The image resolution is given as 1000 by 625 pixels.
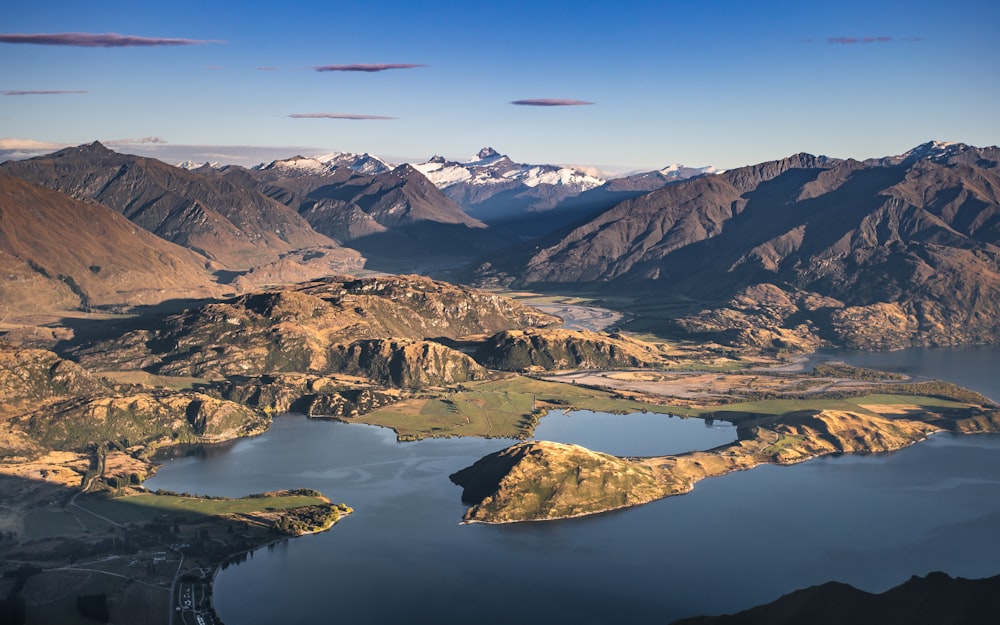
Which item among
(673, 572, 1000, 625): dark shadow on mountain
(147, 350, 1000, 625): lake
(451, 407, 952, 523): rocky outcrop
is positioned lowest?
(147, 350, 1000, 625): lake

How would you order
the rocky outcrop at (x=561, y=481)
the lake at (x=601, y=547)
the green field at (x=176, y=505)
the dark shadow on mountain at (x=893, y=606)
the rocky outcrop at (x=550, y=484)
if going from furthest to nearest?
1. the rocky outcrop at (x=561, y=481)
2. the rocky outcrop at (x=550, y=484)
3. the green field at (x=176, y=505)
4. the lake at (x=601, y=547)
5. the dark shadow on mountain at (x=893, y=606)

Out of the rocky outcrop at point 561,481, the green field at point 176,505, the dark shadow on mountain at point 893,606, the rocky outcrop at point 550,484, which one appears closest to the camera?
the dark shadow on mountain at point 893,606

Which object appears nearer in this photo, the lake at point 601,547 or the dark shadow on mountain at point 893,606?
the dark shadow on mountain at point 893,606

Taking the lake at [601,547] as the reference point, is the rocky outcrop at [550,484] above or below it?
above

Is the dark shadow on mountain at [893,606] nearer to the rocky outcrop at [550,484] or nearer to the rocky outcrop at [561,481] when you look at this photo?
the rocky outcrop at [550,484]

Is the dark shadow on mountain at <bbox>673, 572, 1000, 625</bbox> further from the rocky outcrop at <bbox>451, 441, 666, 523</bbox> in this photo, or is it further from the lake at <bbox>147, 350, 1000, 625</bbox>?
the rocky outcrop at <bbox>451, 441, 666, 523</bbox>

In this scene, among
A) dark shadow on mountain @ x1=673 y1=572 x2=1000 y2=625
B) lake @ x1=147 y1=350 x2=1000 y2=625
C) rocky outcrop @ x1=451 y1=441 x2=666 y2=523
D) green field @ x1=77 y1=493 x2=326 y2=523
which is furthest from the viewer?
rocky outcrop @ x1=451 y1=441 x2=666 y2=523

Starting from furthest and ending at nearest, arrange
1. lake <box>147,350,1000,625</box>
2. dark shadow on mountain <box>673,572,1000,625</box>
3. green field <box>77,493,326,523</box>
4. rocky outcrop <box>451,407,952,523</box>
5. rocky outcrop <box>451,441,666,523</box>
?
rocky outcrop <box>451,407,952,523</box>, rocky outcrop <box>451,441,666,523</box>, green field <box>77,493,326,523</box>, lake <box>147,350,1000,625</box>, dark shadow on mountain <box>673,572,1000,625</box>

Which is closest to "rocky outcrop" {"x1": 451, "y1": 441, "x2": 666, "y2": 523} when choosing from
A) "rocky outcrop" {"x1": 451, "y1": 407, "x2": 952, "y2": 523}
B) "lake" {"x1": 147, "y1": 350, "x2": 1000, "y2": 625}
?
"rocky outcrop" {"x1": 451, "y1": 407, "x2": 952, "y2": 523}

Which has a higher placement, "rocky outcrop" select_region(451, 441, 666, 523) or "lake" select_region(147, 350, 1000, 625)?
"rocky outcrop" select_region(451, 441, 666, 523)

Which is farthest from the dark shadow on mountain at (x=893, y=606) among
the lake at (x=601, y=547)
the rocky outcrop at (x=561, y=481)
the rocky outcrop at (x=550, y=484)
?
the rocky outcrop at (x=561, y=481)
